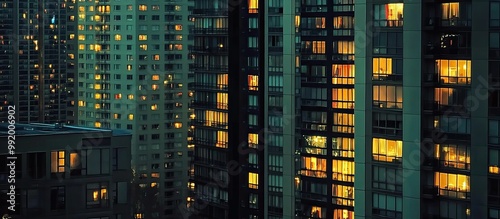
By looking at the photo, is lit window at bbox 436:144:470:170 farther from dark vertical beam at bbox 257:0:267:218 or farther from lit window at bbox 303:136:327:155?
dark vertical beam at bbox 257:0:267:218

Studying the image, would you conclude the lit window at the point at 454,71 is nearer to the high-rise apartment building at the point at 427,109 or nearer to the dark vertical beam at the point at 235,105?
the high-rise apartment building at the point at 427,109

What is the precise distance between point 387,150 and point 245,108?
34914 millimetres

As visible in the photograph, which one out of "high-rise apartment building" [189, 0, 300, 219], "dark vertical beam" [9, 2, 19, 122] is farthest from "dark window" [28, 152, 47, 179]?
"dark vertical beam" [9, 2, 19, 122]

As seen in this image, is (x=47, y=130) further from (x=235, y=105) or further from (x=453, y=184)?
(x=235, y=105)

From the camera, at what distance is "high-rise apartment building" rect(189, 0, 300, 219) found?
64.4m

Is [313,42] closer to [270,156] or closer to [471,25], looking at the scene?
[270,156]

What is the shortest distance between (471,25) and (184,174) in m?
71.9

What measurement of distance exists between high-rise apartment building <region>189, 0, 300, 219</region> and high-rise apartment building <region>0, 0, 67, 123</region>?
4981 cm

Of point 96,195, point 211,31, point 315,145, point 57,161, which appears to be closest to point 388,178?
point 96,195

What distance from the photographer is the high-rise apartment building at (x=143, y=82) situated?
101m

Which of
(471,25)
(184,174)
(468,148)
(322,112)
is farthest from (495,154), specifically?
(184,174)

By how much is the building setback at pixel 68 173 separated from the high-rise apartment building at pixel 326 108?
23.4 metres

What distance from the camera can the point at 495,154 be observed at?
3019cm

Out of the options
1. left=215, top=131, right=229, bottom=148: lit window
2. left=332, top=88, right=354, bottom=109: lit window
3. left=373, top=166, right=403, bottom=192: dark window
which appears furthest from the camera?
left=215, top=131, right=229, bottom=148: lit window
